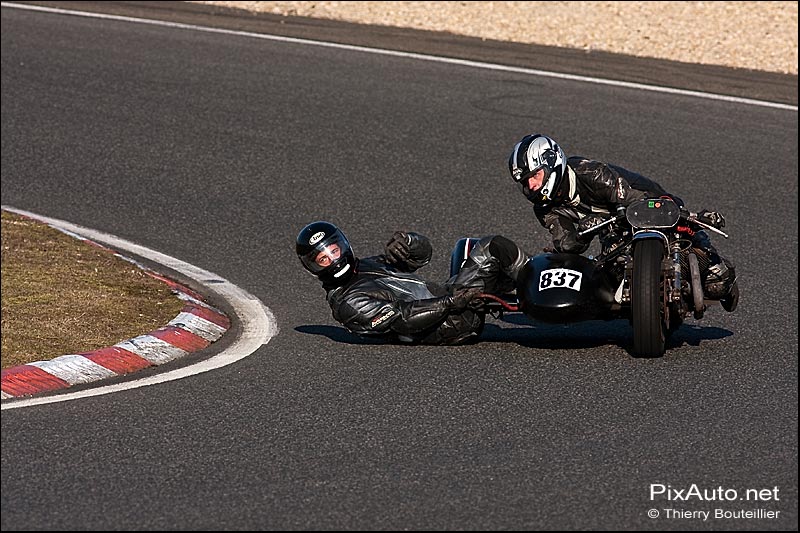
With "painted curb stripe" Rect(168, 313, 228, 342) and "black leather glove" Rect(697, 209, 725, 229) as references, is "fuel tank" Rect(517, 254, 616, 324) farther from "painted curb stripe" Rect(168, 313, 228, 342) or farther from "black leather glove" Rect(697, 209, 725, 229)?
"painted curb stripe" Rect(168, 313, 228, 342)

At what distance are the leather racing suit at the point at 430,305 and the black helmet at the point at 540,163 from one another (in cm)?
45

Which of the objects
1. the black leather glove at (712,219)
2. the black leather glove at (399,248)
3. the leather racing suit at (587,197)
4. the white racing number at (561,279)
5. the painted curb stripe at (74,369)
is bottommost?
Answer: the painted curb stripe at (74,369)

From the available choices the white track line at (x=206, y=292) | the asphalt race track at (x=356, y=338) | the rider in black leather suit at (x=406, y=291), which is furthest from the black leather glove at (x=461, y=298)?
the white track line at (x=206, y=292)

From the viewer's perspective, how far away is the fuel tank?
8094 millimetres

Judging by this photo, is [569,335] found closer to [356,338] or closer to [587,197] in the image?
[587,197]

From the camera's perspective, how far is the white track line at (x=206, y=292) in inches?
292

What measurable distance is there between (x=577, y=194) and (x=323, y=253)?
1.70 m

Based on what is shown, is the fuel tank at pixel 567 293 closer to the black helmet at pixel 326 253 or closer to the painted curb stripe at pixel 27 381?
the black helmet at pixel 326 253

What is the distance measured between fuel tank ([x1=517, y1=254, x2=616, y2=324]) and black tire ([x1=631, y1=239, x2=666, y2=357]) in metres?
0.27

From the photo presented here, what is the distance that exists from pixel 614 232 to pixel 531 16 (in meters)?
10.1

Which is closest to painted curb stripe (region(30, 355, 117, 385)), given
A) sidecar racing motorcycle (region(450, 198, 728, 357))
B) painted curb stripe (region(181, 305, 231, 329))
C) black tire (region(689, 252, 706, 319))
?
painted curb stripe (region(181, 305, 231, 329))

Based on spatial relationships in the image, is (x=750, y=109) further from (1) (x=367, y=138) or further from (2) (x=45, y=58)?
(2) (x=45, y=58)

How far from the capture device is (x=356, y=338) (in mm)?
8953

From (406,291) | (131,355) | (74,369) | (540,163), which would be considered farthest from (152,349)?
(540,163)
